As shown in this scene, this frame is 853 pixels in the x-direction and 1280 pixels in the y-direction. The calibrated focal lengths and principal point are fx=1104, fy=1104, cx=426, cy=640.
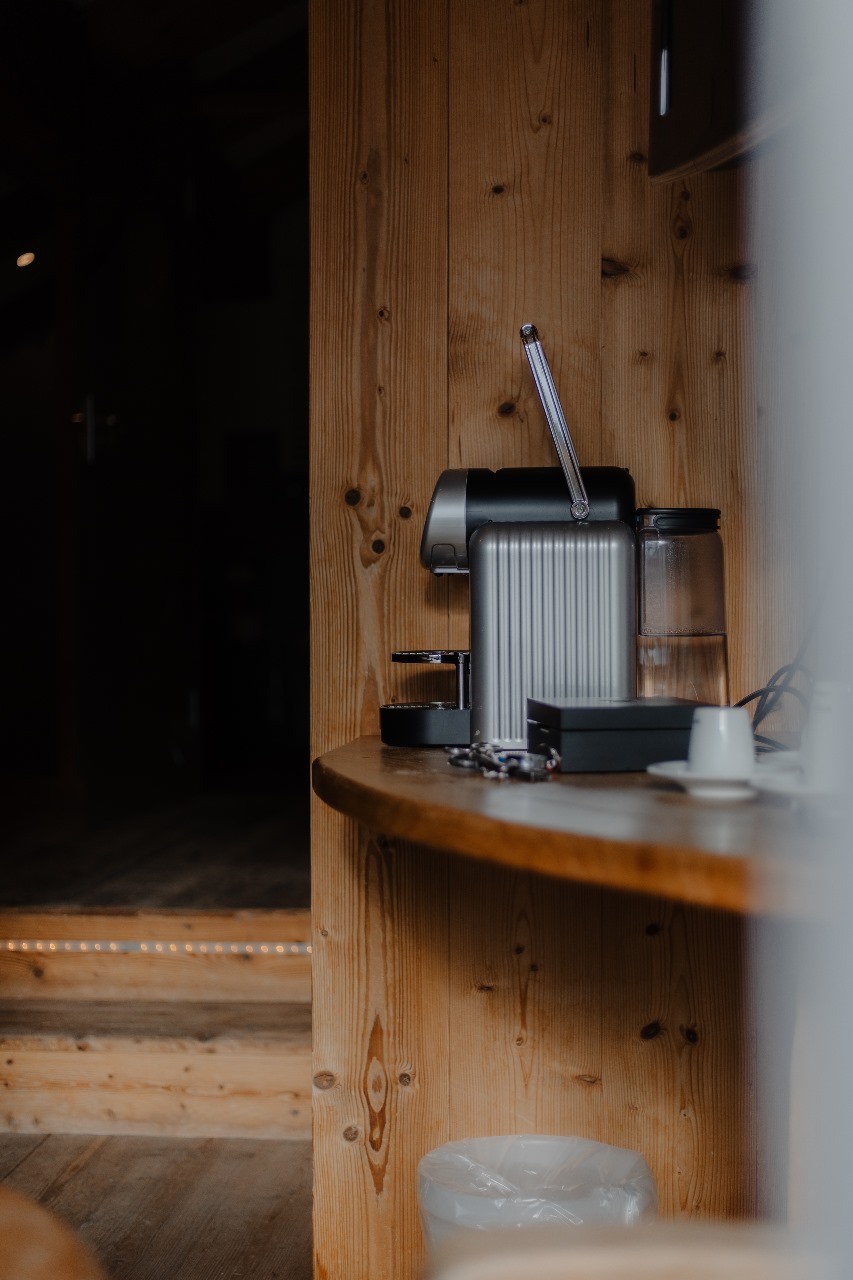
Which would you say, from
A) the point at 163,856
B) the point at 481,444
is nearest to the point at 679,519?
the point at 481,444

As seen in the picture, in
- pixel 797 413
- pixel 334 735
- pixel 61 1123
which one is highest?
pixel 797 413

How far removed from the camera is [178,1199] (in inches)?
77.5

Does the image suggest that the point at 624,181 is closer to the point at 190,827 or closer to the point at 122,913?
the point at 122,913

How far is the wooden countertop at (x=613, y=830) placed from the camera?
607 millimetres

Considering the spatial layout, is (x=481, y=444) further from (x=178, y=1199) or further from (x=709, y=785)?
(x=178, y=1199)

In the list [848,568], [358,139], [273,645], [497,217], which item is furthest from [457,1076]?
[273,645]

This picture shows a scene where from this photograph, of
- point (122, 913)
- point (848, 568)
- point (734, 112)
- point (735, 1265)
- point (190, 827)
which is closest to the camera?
point (735, 1265)

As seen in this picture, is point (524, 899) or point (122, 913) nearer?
point (524, 899)

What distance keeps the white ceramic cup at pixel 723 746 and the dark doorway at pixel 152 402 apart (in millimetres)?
4089

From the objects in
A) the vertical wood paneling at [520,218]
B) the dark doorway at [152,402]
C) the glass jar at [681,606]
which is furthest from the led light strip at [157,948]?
the dark doorway at [152,402]

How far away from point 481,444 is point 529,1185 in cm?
102

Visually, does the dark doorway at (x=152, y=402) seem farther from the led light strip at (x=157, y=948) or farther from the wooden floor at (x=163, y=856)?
the led light strip at (x=157, y=948)

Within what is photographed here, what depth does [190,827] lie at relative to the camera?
4.47m

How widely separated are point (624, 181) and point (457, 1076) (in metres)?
1.30
